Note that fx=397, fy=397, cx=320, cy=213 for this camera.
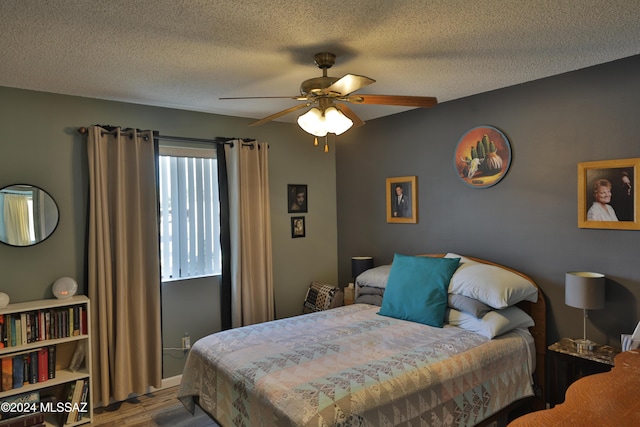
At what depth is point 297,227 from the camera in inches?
176

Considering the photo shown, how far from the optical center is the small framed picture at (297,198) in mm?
4395

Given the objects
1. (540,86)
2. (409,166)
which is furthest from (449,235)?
(540,86)

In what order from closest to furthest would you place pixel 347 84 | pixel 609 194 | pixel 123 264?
pixel 347 84, pixel 609 194, pixel 123 264

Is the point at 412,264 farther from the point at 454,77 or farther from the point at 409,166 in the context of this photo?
the point at 454,77

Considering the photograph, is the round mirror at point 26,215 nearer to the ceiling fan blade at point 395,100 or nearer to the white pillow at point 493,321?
the ceiling fan blade at point 395,100

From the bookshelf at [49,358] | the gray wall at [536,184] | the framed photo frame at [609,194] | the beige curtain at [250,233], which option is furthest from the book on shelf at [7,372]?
the framed photo frame at [609,194]

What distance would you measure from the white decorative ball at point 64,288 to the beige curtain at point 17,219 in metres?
0.37

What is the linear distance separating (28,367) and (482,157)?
3828mm

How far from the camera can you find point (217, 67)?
8.62 ft

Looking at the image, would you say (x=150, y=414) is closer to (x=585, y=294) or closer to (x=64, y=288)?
(x=64, y=288)

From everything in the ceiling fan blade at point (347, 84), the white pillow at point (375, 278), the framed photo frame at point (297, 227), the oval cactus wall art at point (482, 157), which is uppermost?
the ceiling fan blade at point (347, 84)

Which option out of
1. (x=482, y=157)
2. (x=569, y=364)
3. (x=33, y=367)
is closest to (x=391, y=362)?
(x=569, y=364)

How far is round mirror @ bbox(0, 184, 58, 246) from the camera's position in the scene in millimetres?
2883

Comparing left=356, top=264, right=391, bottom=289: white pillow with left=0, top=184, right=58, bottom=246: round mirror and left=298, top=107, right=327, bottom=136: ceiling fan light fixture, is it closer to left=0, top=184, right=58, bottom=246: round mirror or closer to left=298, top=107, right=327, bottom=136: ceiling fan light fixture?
left=298, top=107, right=327, bottom=136: ceiling fan light fixture
